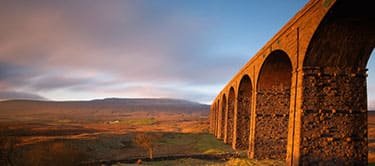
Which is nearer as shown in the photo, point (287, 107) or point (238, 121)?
point (287, 107)

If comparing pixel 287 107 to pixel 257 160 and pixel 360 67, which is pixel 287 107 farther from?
pixel 360 67

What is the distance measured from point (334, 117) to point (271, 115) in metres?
5.63

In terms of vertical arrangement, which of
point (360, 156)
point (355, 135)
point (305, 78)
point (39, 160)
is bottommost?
point (39, 160)

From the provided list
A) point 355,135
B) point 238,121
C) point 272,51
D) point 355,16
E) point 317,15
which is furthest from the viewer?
point 238,121

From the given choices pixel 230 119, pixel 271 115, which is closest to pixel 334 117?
pixel 271 115

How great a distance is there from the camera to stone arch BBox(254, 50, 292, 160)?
14383 millimetres

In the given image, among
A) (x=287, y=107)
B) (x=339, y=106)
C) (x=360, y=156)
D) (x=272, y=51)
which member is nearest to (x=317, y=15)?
(x=339, y=106)

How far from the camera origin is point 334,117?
8.93 metres

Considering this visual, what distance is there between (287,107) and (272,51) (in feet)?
14.7

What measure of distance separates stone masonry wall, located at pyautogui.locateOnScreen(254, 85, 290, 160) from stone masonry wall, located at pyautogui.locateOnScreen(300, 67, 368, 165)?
552 cm

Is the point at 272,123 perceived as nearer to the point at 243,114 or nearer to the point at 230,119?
the point at 243,114

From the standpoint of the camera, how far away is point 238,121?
63.3 feet

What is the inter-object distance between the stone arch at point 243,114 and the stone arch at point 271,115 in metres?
4.12

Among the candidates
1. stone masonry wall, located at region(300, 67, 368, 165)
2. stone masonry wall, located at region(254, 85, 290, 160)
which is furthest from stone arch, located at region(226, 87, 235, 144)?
stone masonry wall, located at region(300, 67, 368, 165)
